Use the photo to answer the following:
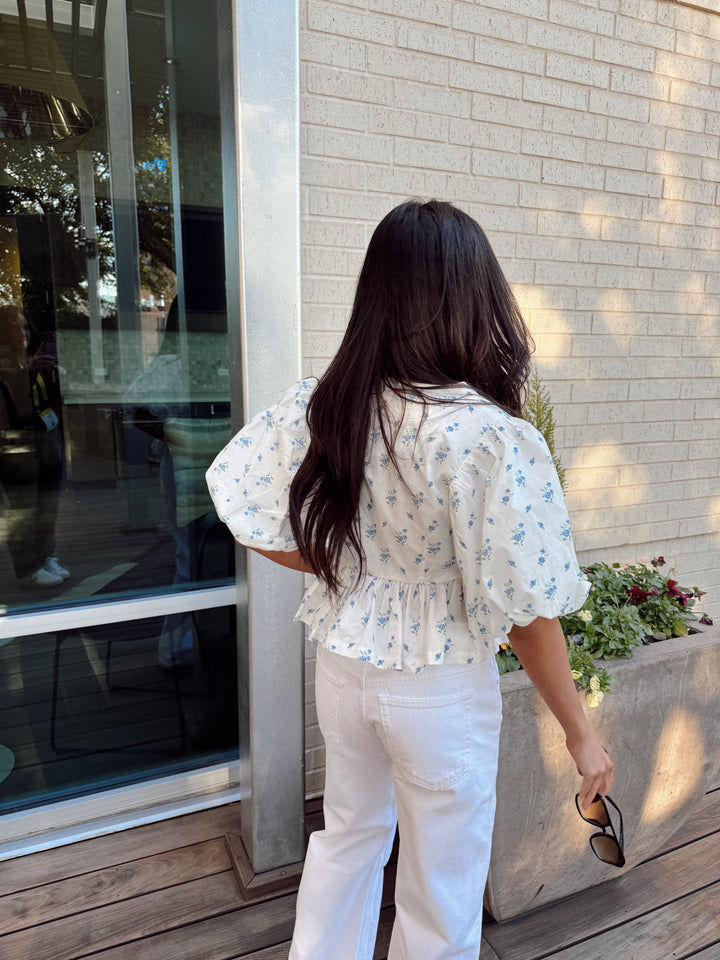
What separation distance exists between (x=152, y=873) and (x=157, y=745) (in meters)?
0.38

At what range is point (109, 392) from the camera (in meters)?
1.89

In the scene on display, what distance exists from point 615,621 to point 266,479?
1.16 m

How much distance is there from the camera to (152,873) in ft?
6.10

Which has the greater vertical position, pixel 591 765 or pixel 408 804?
pixel 591 765

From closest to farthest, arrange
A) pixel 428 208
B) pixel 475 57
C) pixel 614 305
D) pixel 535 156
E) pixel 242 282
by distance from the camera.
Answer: pixel 428 208 < pixel 242 282 < pixel 475 57 < pixel 535 156 < pixel 614 305

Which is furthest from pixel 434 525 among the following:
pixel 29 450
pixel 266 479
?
pixel 29 450

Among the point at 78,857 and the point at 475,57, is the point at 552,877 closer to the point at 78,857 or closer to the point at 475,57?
the point at 78,857

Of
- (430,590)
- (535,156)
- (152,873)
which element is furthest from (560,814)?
(535,156)

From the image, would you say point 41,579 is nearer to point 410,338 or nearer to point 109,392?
point 109,392

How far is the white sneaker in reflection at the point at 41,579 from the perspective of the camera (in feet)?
6.25

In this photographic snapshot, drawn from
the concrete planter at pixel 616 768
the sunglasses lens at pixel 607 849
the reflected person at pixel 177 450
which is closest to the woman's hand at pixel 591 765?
the sunglasses lens at pixel 607 849

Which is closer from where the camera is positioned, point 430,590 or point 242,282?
point 430,590

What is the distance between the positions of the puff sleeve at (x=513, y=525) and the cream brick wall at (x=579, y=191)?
1.05 metres

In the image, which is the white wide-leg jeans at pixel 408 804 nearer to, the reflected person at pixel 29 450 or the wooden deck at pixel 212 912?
the wooden deck at pixel 212 912
